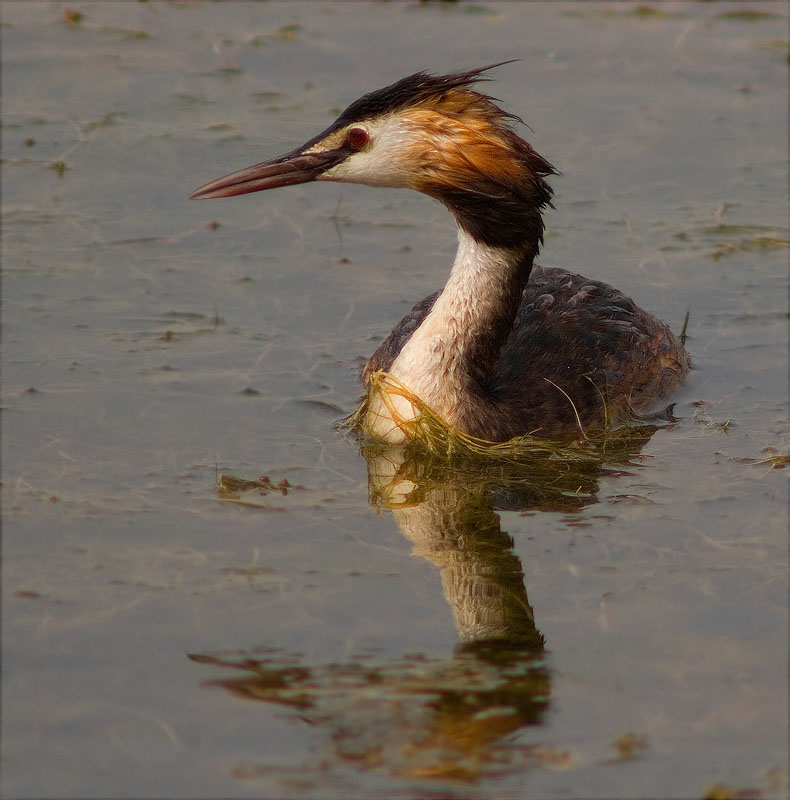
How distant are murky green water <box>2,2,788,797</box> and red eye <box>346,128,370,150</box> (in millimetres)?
1535

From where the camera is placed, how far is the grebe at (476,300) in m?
6.69

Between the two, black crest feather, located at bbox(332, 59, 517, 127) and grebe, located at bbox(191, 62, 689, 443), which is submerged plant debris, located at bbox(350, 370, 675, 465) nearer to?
grebe, located at bbox(191, 62, 689, 443)

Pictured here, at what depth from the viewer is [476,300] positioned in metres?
7.03

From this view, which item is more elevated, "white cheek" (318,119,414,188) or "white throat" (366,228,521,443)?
"white cheek" (318,119,414,188)

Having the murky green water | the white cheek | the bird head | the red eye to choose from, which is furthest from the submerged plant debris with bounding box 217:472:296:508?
the red eye

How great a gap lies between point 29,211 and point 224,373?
100 inches

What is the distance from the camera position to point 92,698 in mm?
5246

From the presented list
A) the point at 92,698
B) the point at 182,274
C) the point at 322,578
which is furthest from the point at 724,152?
the point at 92,698

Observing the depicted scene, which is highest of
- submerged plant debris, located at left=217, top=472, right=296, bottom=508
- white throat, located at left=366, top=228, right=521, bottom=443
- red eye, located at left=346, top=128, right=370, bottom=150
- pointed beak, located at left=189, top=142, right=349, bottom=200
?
red eye, located at left=346, top=128, right=370, bottom=150

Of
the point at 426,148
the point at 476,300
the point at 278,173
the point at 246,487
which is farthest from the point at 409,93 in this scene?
the point at 246,487

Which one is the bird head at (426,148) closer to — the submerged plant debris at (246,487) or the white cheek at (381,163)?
the white cheek at (381,163)

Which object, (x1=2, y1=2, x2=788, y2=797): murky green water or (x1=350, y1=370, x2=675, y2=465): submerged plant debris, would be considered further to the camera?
(x1=350, y1=370, x2=675, y2=465): submerged plant debris

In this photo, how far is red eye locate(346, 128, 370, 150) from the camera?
673 cm

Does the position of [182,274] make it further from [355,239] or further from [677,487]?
[677,487]
